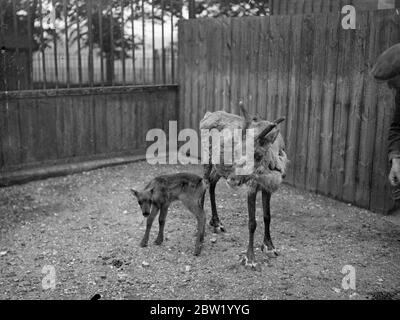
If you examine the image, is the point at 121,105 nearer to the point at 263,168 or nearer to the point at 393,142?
the point at 263,168

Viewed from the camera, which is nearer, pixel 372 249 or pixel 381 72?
pixel 381 72

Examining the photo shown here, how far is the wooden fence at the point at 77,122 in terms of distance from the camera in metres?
7.93

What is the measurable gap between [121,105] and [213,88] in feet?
5.63

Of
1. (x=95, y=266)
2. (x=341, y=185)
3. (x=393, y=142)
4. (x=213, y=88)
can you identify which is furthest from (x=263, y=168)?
(x=213, y=88)

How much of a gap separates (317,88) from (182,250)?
3.32 metres

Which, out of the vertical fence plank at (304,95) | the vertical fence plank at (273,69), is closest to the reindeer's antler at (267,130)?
the vertical fence plank at (304,95)

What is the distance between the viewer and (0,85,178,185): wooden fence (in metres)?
7.93

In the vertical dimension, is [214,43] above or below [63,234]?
above

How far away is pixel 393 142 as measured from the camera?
4484mm

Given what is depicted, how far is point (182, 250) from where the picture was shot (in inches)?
218

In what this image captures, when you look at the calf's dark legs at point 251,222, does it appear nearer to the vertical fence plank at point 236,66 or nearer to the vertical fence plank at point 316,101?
the vertical fence plank at point 316,101

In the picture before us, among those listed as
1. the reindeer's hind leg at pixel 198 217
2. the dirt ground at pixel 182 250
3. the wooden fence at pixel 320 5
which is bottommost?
the dirt ground at pixel 182 250

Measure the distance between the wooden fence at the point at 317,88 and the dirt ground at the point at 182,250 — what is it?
0.47 meters

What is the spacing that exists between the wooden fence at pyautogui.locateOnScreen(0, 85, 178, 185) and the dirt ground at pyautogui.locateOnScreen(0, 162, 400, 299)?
71 cm
